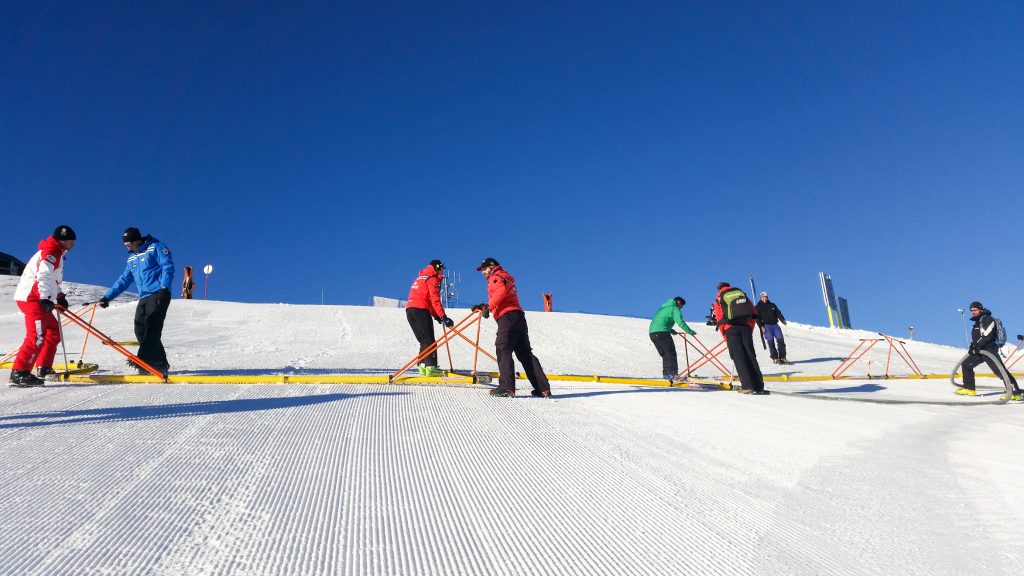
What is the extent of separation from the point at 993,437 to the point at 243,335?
40.4 feet

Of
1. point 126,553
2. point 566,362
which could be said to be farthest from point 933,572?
point 566,362

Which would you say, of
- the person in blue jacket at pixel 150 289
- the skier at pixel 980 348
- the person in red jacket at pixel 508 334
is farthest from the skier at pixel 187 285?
the skier at pixel 980 348

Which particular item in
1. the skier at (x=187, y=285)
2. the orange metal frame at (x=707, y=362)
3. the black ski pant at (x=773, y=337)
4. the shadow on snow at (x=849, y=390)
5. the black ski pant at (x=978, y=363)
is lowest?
the shadow on snow at (x=849, y=390)

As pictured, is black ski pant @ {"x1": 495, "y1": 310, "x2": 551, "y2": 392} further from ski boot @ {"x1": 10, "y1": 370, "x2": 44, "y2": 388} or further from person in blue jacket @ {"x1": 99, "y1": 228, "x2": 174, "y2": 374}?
ski boot @ {"x1": 10, "y1": 370, "x2": 44, "y2": 388}

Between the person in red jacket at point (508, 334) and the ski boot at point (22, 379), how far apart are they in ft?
14.3

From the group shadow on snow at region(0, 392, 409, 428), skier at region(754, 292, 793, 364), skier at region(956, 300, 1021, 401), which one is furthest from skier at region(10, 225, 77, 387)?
skier at region(754, 292, 793, 364)

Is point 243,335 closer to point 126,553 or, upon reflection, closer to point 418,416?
point 418,416

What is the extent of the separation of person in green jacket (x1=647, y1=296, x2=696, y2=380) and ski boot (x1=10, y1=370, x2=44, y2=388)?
8.14m

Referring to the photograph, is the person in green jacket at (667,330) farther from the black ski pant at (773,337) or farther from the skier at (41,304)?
the skier at (41,304)

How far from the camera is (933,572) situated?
1639mm

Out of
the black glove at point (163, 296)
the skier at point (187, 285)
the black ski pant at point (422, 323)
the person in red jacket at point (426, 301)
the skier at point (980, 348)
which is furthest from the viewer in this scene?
the skier at point (187, 285)

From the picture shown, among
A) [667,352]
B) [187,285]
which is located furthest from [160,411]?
[187,285]

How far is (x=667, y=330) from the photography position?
951cm

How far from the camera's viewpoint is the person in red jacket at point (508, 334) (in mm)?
5559
